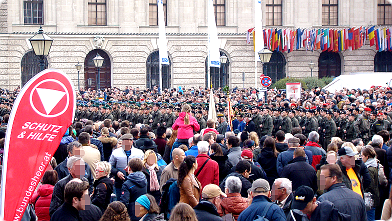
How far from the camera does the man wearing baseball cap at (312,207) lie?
5641 millimetres

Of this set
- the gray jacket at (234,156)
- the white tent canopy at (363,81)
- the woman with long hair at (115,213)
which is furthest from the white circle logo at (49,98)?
the white tent canopy at (363,81)

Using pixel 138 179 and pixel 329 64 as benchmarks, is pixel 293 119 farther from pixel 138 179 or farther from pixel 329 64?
pixel 329 64

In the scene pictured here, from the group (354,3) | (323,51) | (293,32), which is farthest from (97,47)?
(354,3)

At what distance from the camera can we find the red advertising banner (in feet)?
14.8

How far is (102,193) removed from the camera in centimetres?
726

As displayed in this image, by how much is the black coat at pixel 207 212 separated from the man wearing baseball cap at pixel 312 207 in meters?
0.80

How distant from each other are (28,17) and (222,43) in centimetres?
1404

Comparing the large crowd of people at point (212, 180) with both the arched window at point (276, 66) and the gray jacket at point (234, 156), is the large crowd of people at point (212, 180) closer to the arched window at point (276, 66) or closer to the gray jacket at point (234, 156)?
the gray jacket at point (234, 156)

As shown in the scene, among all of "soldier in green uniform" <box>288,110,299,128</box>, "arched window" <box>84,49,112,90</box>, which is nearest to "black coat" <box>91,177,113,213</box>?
"soldier in green uniform" <box>288,110,299,128</box>

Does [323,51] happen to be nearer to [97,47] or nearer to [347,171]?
[97,47]

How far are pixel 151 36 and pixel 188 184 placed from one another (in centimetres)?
3399

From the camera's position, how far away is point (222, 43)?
1613 inches

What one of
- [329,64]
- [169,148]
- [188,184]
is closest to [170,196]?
[188,184]

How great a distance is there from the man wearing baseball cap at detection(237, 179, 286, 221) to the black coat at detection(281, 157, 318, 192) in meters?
2.37
